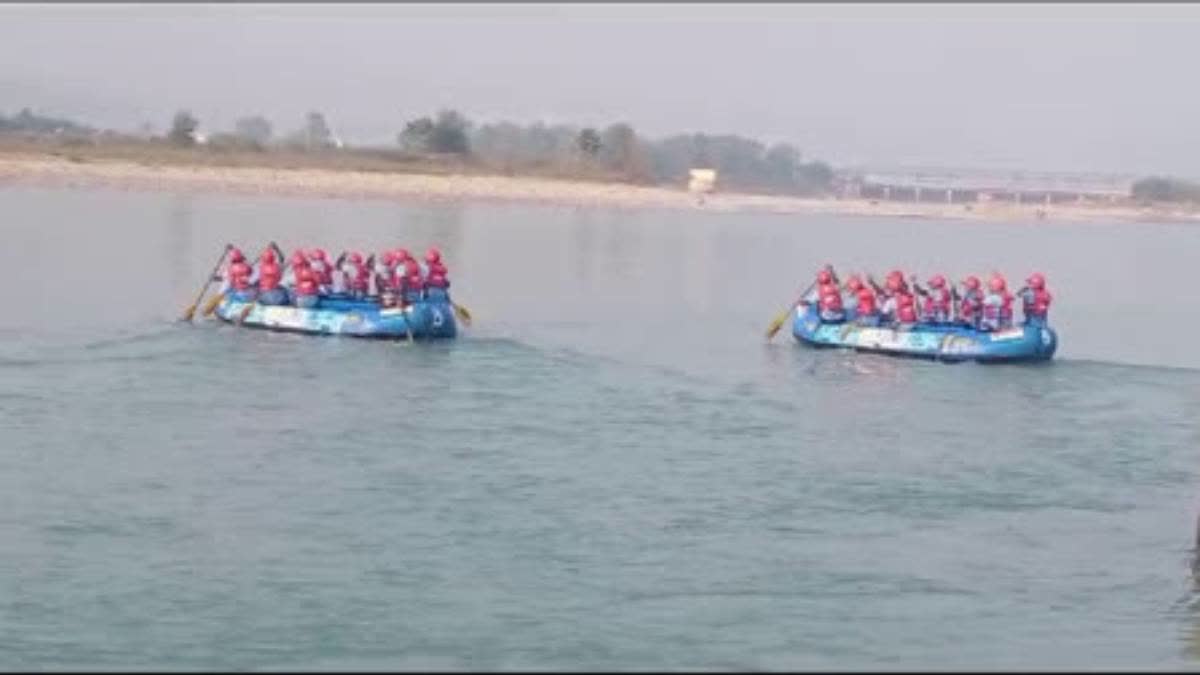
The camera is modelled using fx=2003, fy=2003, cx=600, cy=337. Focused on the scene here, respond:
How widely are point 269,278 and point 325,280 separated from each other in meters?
0.93

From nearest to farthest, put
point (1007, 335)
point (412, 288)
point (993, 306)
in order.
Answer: point (1007, 335)
point (412, 288)
point (993, 306)

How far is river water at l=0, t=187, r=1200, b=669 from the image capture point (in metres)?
13.6

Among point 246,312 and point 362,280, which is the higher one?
point 362,280

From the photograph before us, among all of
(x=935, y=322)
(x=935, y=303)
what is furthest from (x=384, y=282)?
(x=935, y=303)

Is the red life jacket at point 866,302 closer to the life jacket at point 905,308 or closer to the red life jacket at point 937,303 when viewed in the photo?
the life jacket at point 905,308

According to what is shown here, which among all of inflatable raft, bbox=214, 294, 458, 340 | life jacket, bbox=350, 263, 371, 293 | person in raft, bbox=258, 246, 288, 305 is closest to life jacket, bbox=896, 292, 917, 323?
inflatable raft, bbox=214, 294, 458, 340

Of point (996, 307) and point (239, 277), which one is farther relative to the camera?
point (239, 277)

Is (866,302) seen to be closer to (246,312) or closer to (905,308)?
(905,308)

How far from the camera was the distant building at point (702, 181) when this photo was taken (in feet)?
355

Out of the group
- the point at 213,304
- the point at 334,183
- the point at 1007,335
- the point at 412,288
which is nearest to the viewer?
the point at 1007,335

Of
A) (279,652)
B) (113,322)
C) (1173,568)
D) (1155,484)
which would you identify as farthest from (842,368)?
(279,652)

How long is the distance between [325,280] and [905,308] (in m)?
9.53

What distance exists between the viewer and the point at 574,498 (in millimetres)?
18797

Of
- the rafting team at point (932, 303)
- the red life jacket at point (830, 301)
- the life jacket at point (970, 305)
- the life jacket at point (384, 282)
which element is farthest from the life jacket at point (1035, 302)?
the life jacket at point (384, 282)
